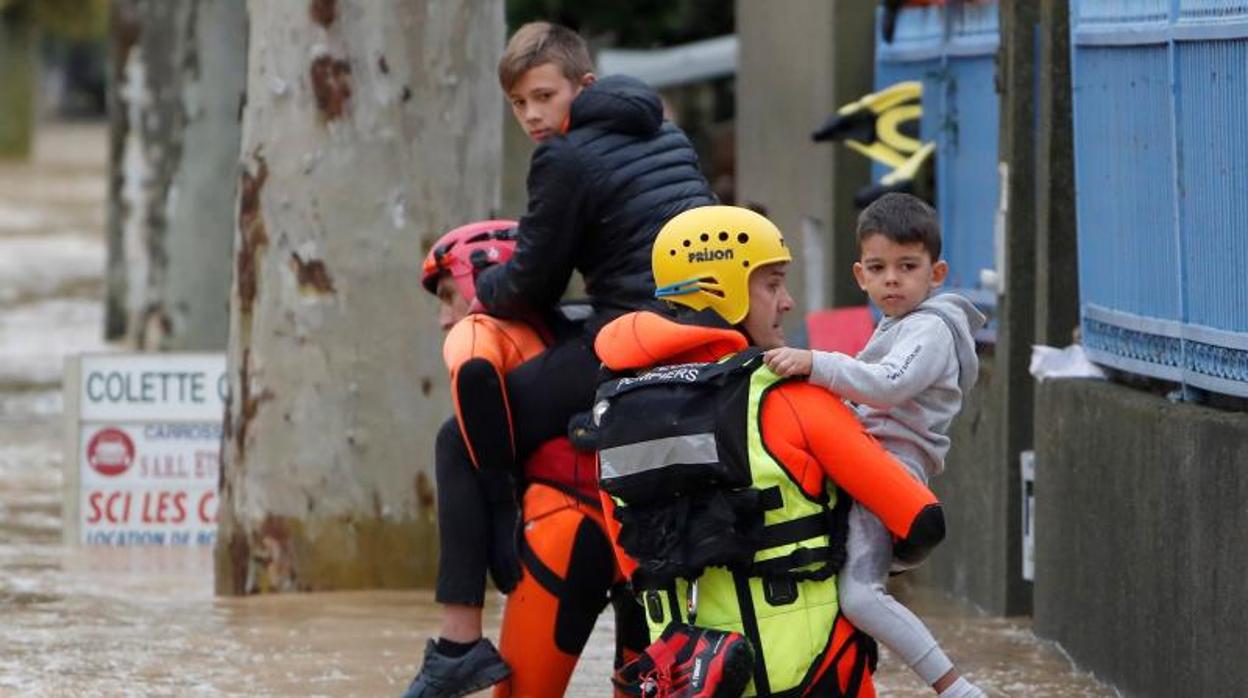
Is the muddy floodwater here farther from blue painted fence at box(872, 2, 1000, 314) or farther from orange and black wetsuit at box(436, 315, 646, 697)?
blue painted fence at box(872, 2, 1000, 314)

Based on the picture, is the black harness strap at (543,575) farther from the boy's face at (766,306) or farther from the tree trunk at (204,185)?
the tree trunk at (204,185)

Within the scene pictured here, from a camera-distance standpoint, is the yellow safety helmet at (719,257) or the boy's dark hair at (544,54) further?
the boy's dark hair at (544,54)

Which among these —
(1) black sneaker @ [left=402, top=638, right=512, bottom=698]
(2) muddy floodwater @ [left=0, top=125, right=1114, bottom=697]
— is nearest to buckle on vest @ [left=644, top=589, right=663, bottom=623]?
(1) black sneaker @ [left=402, top=638, right=512, bottom=698]

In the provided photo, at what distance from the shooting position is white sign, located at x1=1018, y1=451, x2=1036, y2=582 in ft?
29.4

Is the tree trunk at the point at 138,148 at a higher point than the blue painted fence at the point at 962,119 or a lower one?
higher

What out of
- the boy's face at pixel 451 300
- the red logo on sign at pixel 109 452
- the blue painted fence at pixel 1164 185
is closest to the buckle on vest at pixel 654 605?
the boy's face at pixel 451 300

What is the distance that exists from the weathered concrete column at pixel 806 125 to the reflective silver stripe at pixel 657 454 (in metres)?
6.22

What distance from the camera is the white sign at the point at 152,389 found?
1177cm

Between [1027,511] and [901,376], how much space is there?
143 inches

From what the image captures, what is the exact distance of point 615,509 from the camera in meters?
5.75

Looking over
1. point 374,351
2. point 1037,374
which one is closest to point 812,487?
point 1037,374

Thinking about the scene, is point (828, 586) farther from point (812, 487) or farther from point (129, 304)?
point (129, 304)

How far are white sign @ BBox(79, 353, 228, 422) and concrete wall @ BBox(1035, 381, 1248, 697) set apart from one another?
4.44 metres

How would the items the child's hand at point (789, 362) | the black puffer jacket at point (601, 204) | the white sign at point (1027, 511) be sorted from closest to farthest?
the child's hand at point (789, 362)
the black puffer jacket at point (601, 204)
the white sign at point (1027, 511)
